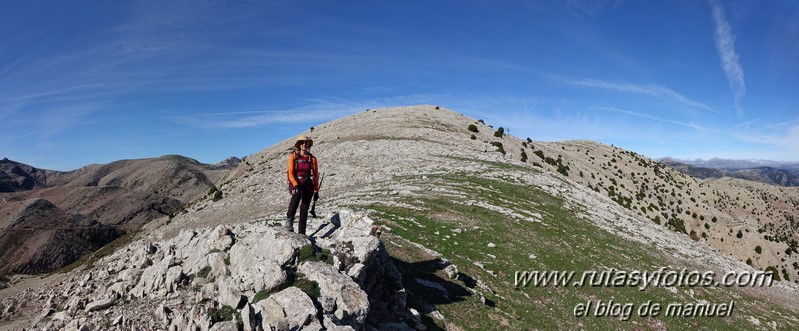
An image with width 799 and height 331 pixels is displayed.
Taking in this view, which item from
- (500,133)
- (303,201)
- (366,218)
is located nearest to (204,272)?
(303,201)

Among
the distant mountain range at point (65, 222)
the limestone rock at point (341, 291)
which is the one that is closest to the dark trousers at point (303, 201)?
the limestone rock at point (341, 291)

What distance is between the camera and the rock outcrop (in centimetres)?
1123

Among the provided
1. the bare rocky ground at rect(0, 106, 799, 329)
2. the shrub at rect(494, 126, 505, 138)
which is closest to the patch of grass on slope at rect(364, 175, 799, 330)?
the bare rocky ground at rect(0, 106, 799, 329)

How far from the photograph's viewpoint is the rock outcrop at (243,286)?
11234 mm

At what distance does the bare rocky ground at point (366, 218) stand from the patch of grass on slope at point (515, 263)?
5.00 feet

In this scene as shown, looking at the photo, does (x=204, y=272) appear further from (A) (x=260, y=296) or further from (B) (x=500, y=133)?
(B) (x=500, y=133)

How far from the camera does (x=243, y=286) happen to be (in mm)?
12422

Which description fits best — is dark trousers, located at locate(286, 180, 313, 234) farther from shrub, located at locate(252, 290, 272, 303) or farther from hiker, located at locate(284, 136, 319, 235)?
shrub, located at locate(252, 290, 272, 303)

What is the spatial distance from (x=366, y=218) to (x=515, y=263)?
1202cm

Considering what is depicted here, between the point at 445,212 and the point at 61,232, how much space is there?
81.0m

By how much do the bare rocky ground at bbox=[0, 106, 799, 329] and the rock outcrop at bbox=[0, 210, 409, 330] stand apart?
6cm

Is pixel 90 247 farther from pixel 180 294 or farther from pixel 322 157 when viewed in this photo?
pixel 180 294

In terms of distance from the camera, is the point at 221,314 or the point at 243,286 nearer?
the point at 221,314

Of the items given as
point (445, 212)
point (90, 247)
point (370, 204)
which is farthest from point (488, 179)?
point (90, 247)
